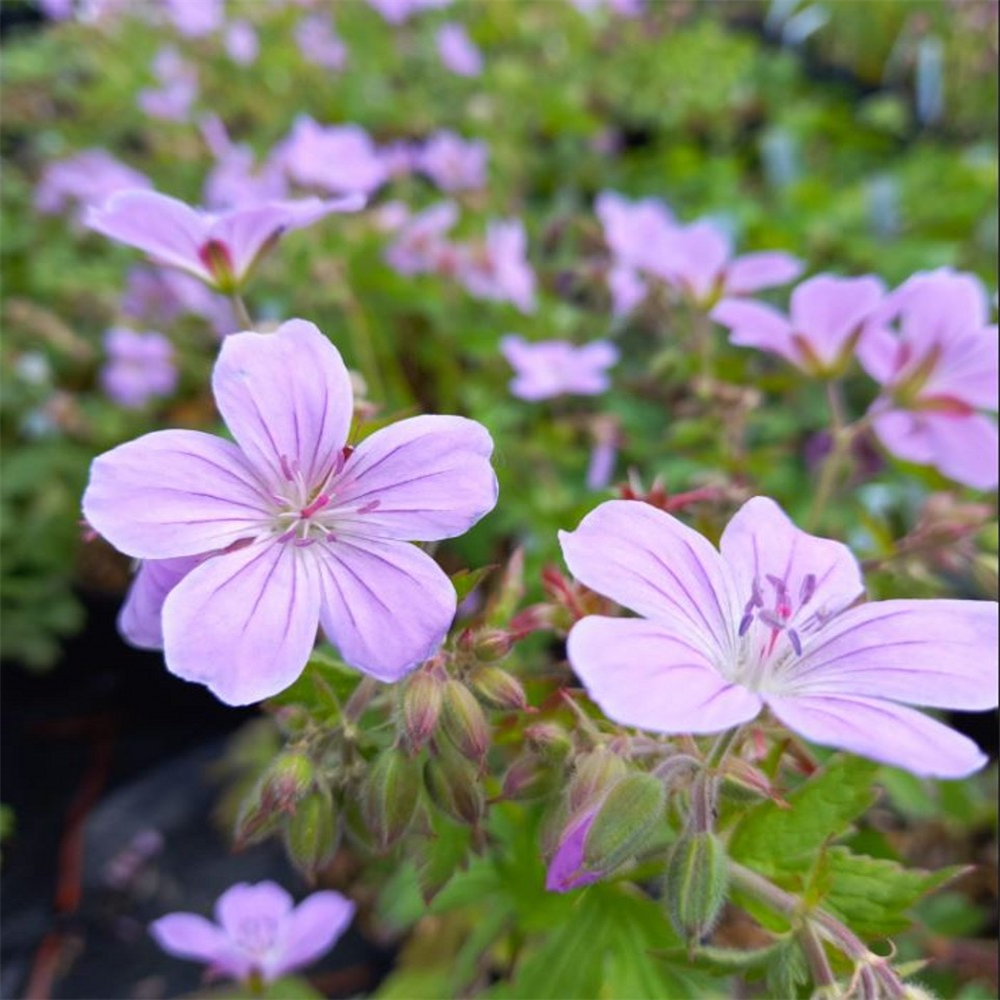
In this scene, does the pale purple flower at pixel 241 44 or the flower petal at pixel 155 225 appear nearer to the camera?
the flower petal at pixel 155 225

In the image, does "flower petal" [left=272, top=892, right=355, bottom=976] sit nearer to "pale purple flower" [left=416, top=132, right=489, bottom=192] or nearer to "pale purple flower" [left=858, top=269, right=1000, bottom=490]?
"pale purple flower" [left=858, top=269, right=1000, bottom=490]

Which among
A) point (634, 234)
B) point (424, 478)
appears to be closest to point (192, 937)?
point (424, 478)

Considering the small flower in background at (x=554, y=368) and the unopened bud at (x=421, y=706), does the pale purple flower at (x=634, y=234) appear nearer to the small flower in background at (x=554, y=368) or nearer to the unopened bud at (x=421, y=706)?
the small flower in background at (x=554, y=368)

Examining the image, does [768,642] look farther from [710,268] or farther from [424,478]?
[710,268]

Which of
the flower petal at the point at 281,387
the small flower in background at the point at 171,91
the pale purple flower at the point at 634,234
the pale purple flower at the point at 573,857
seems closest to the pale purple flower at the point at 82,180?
the small flower in background at the point at 171,91

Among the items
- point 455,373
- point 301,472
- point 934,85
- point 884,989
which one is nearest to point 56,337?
point 455,373

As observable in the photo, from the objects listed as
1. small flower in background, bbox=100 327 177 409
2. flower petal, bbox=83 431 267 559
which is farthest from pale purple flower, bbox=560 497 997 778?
small flower in background, bbox=100 327 177 409
